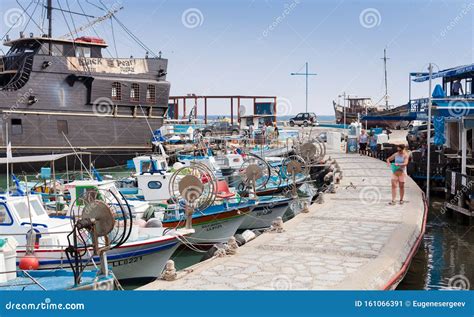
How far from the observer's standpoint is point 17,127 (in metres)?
35.1

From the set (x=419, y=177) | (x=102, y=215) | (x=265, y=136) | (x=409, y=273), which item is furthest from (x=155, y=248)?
(x=265, y=136)

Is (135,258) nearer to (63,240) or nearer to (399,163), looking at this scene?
(63,240)

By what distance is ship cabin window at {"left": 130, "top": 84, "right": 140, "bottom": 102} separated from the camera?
130 feet

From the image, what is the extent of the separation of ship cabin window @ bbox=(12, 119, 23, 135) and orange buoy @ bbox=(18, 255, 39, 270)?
83.0 ft

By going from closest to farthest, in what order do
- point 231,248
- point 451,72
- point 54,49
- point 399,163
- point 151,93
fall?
point 231,248 → point 399,163 → point 451,72 → point 54,49 → point 151,93

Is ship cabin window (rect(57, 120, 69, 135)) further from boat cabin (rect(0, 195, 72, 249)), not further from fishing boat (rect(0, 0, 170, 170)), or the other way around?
boat cabin (rect(0, 195, 72, 249))

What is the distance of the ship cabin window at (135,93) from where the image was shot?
39.6 metres
